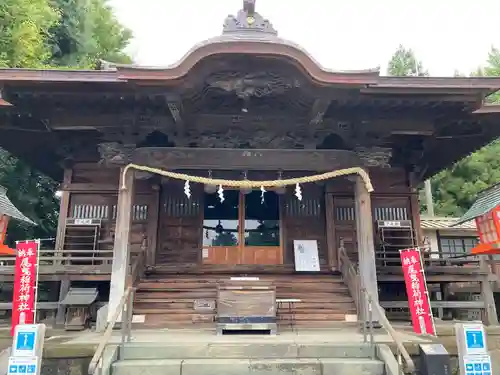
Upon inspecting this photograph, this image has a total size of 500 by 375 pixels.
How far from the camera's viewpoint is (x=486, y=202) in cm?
884

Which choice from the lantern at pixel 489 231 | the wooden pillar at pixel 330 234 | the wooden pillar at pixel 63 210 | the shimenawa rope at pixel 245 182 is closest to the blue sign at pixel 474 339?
the lantern at pixel 489 231

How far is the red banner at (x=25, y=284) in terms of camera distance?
302 inches

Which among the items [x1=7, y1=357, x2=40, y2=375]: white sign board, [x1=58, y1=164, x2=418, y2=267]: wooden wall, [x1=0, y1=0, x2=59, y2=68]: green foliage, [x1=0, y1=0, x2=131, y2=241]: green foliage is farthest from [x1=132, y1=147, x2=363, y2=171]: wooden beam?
[x1=0, y1=0, x2=59, y2=68]: green foliage

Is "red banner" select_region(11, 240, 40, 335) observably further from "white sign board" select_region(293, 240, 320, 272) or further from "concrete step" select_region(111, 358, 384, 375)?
"white sign board" select_region(293, 240, 320, 272)

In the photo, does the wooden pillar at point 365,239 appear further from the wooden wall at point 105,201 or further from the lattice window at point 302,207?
the wooden wall at point 105,201

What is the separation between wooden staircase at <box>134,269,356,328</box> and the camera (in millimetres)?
8430

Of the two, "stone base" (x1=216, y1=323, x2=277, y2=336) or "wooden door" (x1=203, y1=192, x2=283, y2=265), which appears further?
"wooden door" (x1=203, y1=192, x2=283, y2=265)

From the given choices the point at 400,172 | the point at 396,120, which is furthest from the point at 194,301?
the point at 400,172

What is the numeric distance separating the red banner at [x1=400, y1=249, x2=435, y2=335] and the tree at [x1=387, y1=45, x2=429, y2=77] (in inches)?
1366

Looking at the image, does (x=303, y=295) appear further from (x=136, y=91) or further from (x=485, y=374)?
(x=136, y=91)

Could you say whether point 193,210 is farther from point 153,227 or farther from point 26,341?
point 26,341

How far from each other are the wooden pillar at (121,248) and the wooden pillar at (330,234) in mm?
4668

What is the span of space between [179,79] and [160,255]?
15.2 feet

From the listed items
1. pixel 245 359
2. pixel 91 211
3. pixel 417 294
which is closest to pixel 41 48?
→ pixel 91 211
